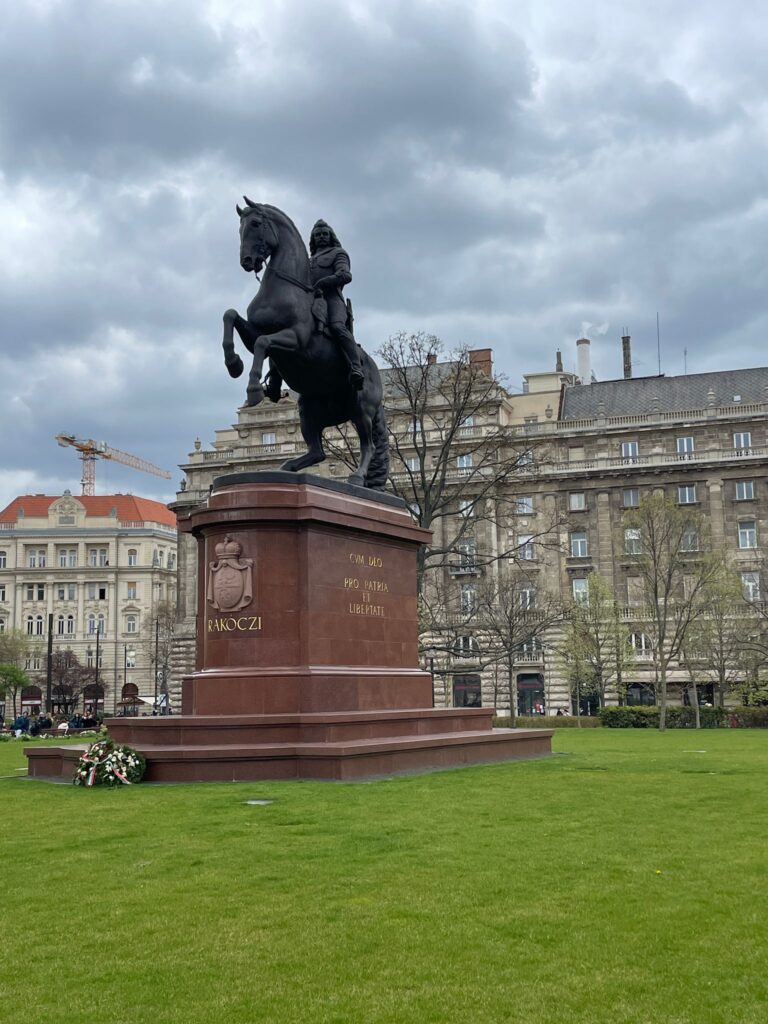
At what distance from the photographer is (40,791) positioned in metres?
13.2

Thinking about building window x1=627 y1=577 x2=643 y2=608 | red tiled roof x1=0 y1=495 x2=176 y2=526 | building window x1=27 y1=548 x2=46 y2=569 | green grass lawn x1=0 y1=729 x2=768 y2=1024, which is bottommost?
green grass lawn x1=0 y1=729 x2=768 y2=1024

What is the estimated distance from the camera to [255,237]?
1631 centimetres

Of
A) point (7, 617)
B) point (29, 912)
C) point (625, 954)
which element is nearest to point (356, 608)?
point (29, 912)

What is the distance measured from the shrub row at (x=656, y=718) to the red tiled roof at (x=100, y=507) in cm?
7447

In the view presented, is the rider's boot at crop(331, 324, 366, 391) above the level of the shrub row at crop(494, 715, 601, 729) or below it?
above

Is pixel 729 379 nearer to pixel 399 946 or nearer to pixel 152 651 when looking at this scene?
pixel 152 651

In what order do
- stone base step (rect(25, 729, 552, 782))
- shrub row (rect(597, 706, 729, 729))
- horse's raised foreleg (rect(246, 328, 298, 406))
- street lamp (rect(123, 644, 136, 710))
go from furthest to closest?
1. street lamp (rect(123, 644, 136, 710))
2. shrub row (rect(597, 706, 729, 729))
3. horse's raised foreleg (rect(246, 328, 298, 406))
4. stone base step (rect(25, 729, 552, 782))

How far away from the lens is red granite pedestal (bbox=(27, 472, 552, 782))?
45.3 ft

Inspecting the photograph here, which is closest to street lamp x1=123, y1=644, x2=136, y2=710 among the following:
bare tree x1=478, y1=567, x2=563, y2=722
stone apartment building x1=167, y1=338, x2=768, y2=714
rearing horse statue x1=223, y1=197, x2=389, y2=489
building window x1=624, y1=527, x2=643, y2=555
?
stone apartment building x1=167, y1=338, x2=768, y2=714

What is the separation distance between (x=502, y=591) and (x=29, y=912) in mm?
49333

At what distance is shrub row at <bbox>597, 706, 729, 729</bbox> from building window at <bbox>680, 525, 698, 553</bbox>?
8.15m

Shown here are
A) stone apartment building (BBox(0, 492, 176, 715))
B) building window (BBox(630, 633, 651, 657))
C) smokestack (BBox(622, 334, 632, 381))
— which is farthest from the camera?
stone apartment building (BBox(0, 492, 176, 715))

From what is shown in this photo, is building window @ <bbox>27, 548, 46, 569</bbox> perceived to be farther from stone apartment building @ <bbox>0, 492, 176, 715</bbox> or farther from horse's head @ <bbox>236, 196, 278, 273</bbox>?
horse's head @ <bbox>236, 196, 278, 273</bbox>

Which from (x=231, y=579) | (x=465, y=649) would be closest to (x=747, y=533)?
(x=465, y=649)
